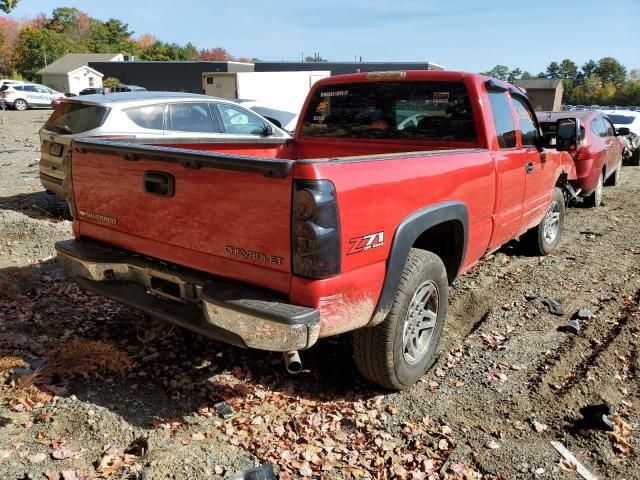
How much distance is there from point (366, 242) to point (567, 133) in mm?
3514

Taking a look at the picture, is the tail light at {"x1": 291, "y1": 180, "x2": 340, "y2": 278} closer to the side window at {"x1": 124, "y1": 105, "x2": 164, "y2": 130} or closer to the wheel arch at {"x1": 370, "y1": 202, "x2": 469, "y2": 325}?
the wheel arch at {"x1": 370, "y1": 202, "x2": 469, "y2": 325}

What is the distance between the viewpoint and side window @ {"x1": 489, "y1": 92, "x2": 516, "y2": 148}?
4.34 meters

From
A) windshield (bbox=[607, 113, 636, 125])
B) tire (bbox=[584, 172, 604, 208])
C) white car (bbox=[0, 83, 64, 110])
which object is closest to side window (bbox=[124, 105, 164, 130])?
tire (bbox=[584, 172, 604, 208])

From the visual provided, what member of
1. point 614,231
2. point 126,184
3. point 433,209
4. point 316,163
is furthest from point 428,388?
point 614,231

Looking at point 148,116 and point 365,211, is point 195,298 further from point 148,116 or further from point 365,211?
point 148,116

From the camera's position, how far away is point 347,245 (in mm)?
2627

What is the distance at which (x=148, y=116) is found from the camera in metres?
7.16

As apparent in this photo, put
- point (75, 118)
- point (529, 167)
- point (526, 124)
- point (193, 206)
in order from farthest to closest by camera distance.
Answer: point (75, 118) < point (526, 124) < point (529, 167) < point (193, 206)

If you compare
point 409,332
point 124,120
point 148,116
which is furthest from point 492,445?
point 148,116

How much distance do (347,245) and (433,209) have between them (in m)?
0.87

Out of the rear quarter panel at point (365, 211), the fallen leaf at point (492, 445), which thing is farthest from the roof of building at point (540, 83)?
the fallen leaf at point (492, 445)

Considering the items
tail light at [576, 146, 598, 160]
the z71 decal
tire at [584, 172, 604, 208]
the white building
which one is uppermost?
the white building

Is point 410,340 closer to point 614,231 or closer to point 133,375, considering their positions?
point 133,375

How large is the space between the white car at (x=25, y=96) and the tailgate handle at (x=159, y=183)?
120 ft
